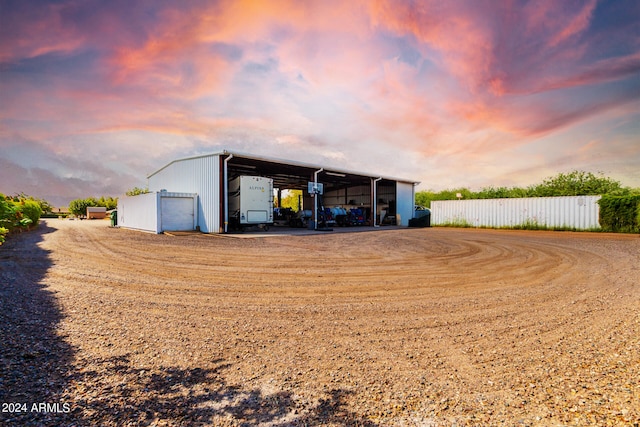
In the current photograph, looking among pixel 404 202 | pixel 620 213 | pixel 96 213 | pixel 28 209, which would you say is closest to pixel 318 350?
pixel 620 213

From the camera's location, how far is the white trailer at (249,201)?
19.9 metres

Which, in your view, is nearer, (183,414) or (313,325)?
(183,414)

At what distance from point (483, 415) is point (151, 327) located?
13.4ft

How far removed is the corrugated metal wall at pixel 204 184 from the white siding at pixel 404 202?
2083cm

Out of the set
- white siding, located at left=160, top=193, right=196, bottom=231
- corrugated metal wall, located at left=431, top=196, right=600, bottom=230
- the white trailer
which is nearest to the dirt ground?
white siding, located at left=160, top=193, right=196, bottom=231

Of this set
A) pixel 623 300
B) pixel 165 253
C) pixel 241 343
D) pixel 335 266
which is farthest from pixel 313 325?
pixel 165 253

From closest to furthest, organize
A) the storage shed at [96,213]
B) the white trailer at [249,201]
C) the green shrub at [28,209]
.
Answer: the white trailer at [249,201] → the green shrub at [28,209] → the storage shed at [96,213]

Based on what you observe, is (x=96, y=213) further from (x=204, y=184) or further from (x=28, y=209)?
(x=204, y=184)

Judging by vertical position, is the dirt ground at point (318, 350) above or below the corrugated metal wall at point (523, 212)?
below

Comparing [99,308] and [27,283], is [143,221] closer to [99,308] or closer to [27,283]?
[27,283]

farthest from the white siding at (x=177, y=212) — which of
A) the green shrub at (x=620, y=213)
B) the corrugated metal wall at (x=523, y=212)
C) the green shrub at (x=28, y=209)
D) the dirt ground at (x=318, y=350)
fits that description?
the green shrub at (x=620, y=213)

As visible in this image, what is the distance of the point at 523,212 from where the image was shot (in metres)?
25.7

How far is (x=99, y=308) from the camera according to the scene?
493 cm

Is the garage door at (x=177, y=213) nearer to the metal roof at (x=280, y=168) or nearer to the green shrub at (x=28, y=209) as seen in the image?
the metal roof at (x=280, y=168)
